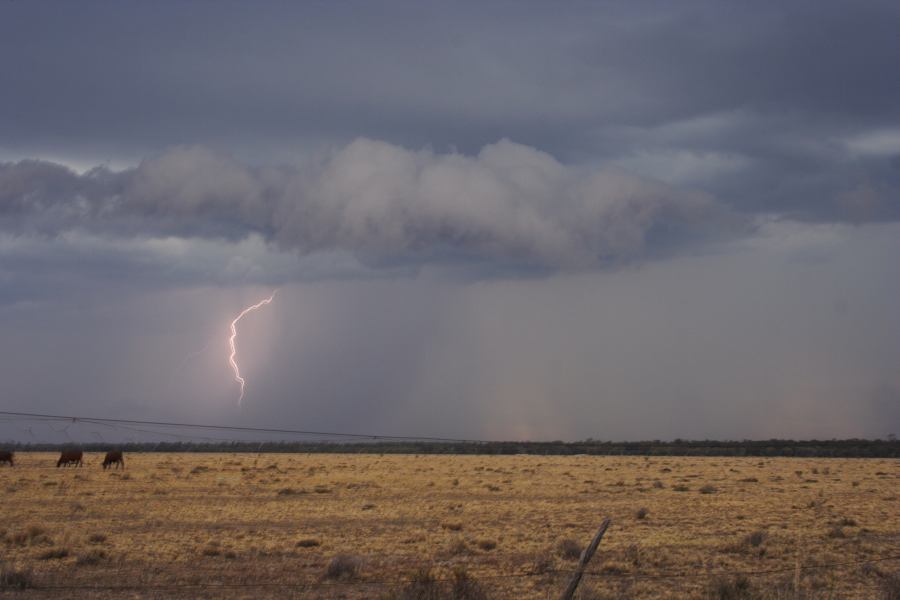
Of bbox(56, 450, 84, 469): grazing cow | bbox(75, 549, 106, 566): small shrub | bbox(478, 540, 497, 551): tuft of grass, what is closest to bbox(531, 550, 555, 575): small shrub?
bbox(478, 540, 497, 551): tuft of grass

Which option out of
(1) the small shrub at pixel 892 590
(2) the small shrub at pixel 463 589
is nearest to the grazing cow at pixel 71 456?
(2) the small shrub at pixel 463 589

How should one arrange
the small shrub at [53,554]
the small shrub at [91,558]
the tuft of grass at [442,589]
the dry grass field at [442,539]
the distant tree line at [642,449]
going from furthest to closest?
the distant tree line at [642,449] < the small shrub at [53,554] < the small shrub at [91,558] < the dry grass field at [442,539] < the tuft of grass at [442,589]

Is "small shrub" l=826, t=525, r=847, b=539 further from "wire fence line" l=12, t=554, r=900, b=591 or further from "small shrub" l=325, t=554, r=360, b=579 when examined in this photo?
"small shrub" l=325, t=554, r=360, b=579

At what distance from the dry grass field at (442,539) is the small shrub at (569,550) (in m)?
0.10

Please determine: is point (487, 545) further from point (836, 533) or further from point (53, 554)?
point (53, 554)

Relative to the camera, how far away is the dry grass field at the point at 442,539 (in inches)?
708

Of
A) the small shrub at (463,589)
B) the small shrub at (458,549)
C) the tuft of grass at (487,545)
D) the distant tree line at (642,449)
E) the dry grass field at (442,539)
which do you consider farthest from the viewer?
the distant tree line at (642,449)

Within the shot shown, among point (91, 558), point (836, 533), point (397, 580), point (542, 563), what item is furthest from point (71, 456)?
point (836, 533)

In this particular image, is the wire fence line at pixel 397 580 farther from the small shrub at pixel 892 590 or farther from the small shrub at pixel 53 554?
the small shrub at pixel 53 554

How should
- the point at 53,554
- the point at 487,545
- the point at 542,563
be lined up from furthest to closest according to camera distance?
the point at 487,545 → the point at 53,554 → the point at 542,563

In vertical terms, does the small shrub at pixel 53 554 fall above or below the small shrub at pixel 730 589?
below

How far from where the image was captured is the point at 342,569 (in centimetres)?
1975

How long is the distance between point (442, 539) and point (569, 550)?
16.4 feet

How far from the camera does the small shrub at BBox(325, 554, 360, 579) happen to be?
19500mm
